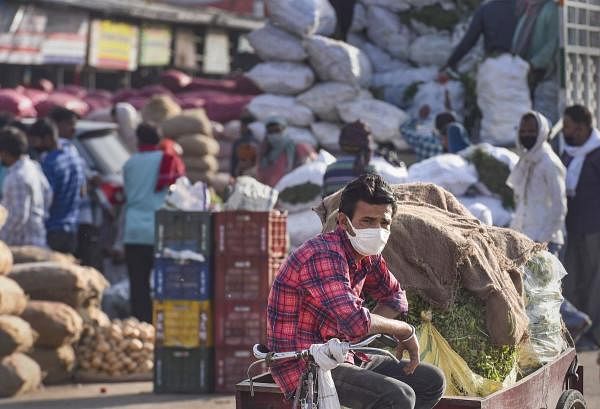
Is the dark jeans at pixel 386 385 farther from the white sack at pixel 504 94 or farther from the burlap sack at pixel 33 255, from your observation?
the white sack at pixel 504 94

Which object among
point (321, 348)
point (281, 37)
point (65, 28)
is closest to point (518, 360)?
point (321, 348)

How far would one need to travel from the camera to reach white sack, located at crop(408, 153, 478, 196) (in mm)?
11398

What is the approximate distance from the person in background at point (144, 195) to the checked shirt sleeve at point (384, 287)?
20.9ft

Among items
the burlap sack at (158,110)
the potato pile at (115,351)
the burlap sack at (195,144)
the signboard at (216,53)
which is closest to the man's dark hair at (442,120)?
the burlap sack at (195,144)

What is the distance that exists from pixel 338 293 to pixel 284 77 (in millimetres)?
11001

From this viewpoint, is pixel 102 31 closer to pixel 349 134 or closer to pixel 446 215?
pixel 349 134

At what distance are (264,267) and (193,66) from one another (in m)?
17.0

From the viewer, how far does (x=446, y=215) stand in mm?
6594

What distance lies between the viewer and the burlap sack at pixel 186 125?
50.4ft

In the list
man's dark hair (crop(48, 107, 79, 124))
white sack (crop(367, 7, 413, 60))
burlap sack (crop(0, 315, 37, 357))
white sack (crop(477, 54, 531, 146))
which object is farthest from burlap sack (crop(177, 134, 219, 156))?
burlap sack (crop(0, 315, 37, 357))

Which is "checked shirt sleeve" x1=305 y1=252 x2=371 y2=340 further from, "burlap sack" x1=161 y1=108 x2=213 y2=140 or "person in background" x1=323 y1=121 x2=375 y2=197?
"burlap sack" x1=161 y1=108 x2=213 y2=140

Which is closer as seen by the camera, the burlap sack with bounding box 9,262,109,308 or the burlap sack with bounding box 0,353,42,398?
the burlap sack with bounding box 0,353,42,398

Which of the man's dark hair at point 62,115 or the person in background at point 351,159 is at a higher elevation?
the man's dark hair at point 62,115

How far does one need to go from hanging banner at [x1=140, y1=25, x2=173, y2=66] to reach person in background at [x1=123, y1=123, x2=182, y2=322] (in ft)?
44.3
